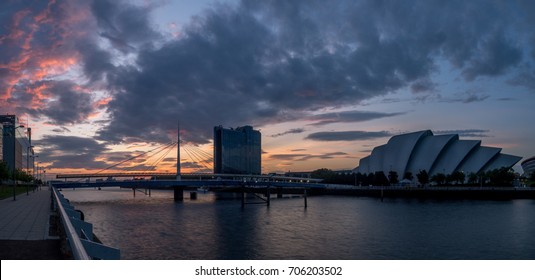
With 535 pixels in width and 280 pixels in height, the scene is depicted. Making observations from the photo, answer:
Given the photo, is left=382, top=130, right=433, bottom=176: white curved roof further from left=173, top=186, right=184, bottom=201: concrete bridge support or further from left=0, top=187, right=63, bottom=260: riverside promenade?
left=0, top=187, right=63, bottom=260: riverside promenade

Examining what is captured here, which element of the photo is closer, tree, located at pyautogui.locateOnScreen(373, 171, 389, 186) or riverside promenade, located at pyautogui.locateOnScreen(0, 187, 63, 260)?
riverside promenade, located at pyautogui.locateOnScreen(0, 187, 63, 260)

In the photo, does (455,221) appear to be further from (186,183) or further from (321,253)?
(186,183)

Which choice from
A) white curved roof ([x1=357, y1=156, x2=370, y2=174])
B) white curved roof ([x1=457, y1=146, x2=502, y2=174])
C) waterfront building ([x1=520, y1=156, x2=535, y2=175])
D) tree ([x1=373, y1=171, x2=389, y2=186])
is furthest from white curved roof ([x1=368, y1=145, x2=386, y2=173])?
waterfront building ([x1=520, y1=156, x2=535, y2=175])

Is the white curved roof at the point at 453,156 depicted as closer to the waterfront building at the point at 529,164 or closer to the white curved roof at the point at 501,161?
the white curved roof at the point at 501,161

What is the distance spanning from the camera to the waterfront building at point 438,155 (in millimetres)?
125875

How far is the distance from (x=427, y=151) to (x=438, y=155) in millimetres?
3561

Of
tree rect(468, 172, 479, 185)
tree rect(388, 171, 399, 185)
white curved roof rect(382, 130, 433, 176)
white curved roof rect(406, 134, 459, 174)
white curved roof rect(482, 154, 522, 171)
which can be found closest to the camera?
tree rect(468, 172, 479, 185)

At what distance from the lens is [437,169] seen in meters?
131

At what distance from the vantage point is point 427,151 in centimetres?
13288

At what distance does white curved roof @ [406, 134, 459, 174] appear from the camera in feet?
426

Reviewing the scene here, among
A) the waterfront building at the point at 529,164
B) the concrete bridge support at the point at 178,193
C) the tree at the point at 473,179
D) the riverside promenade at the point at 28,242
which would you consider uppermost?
the waterfront building at the point at 529,164

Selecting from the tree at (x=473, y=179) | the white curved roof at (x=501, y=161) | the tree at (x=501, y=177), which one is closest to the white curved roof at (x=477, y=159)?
the white curved roof at (x=501, y=161)

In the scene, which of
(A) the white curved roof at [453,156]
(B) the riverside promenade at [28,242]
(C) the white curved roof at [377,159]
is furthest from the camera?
(C) the white curved roof at [377,159]
